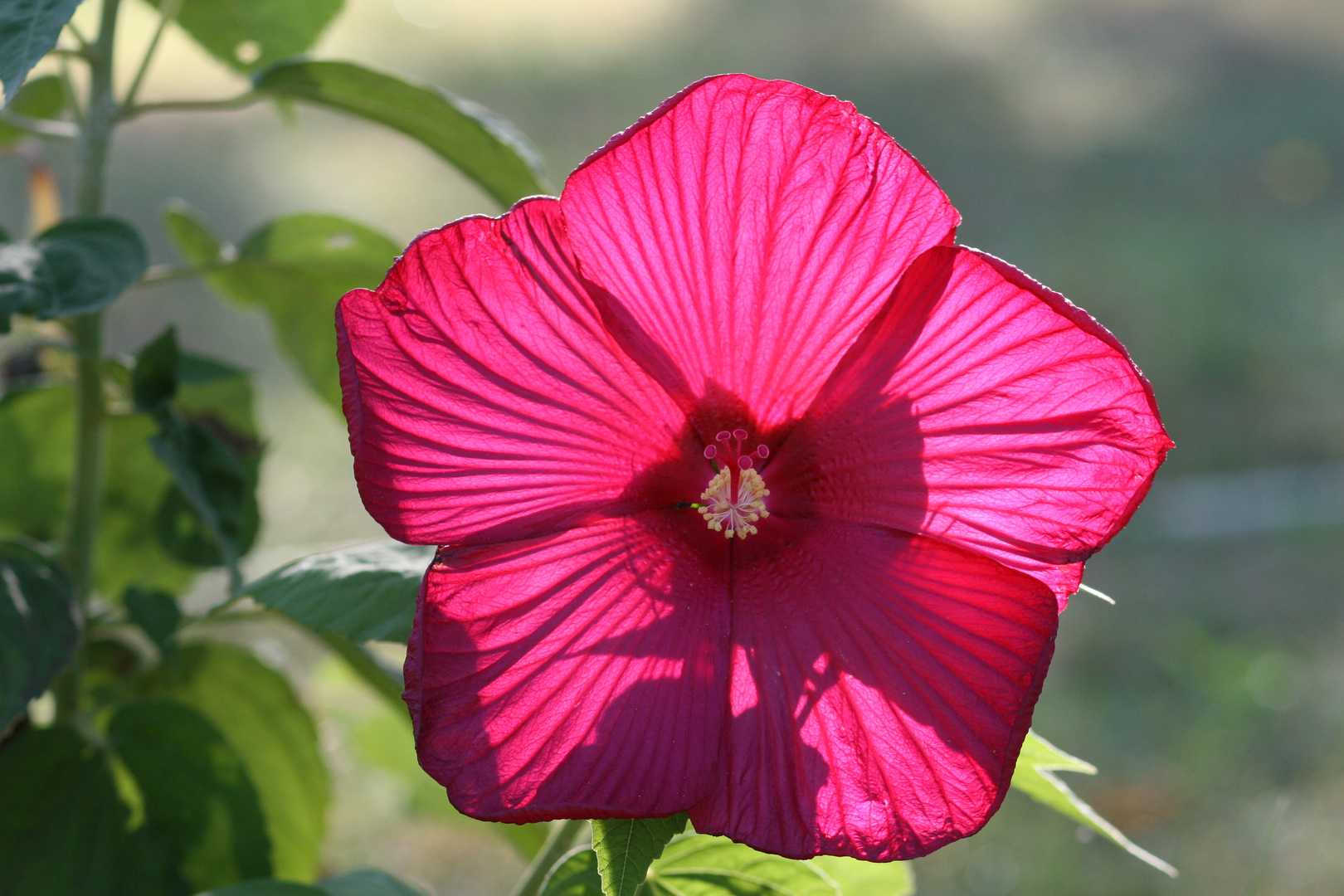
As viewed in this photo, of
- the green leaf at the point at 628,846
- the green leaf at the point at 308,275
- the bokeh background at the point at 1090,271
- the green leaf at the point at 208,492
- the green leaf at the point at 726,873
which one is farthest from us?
the bokeh background at the point at 1090,271

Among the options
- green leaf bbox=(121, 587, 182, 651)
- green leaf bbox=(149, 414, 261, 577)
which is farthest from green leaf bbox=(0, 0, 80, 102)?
green leaf bbox=(121, 587, 182, 651)

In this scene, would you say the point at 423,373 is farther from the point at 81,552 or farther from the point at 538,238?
the point at 81,552

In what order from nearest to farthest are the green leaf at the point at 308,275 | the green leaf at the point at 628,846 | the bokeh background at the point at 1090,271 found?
the green leaf at the point at 628,846
the green leaf at the point at 308,275
the bokeh background at the point at 1090,271

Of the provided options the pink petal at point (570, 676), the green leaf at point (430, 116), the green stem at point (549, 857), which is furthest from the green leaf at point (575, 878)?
the green leaf at point (430, 116)

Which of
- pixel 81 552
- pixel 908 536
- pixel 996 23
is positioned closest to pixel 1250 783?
pixel 908 536

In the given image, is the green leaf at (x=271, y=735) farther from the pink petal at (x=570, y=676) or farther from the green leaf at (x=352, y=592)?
the pink petal at (x=570, y=676)

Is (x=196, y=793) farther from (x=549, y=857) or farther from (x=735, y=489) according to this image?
(x=735, y=489)
